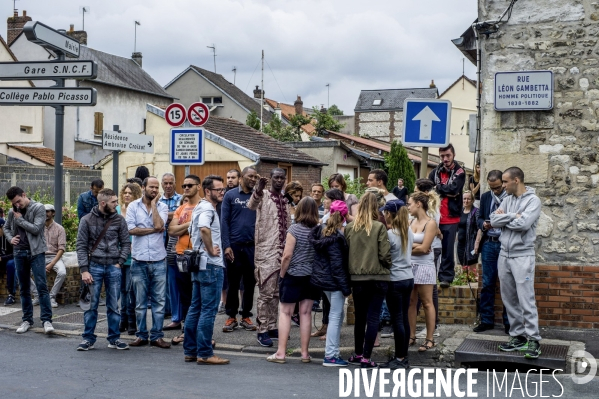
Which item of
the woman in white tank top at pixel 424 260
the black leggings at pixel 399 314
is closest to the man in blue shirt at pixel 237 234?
the woman in white tank top at pixel 424 260

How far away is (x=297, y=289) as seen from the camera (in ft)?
27.3

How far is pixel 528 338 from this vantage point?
804cm

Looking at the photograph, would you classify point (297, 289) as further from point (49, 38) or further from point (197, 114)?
point (49, 38)

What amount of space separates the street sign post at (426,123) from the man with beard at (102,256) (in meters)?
3.62

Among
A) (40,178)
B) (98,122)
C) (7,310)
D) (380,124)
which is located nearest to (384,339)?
(7,310)

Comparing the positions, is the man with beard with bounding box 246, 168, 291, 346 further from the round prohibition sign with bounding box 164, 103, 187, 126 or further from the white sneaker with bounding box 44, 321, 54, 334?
the round prohibition sign with bounding box 164, 103, 187, 126

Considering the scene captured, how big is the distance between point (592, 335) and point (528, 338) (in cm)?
155

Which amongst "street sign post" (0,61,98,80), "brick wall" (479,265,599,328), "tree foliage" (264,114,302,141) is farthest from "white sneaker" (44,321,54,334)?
"tree foliage" (264,114,302,141)

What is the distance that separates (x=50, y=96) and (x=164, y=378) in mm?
6154

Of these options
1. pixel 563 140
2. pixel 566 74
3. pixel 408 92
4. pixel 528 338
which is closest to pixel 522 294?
pixel 528 338

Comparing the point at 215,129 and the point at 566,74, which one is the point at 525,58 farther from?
the point at 215,129

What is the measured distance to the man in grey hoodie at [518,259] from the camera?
26.8 ft

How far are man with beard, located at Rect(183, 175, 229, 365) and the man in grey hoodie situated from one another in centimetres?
311

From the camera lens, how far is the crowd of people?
8086 mm
